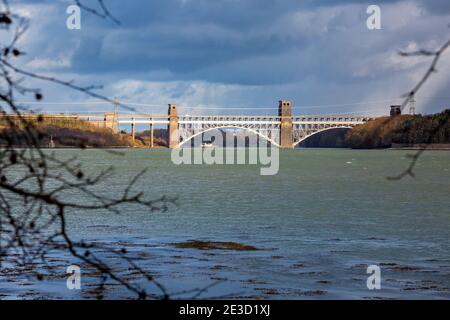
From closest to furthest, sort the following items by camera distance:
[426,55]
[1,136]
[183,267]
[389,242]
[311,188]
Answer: [426,55] < [1,136] < [183,267] < [389,242] < [311,188]

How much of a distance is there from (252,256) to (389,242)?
18.8 feet

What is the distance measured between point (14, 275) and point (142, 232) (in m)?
10.3

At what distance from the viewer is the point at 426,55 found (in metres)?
2.90

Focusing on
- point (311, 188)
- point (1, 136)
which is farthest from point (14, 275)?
point (311, 188)

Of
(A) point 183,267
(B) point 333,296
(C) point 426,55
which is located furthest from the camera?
(A) point 183,267
